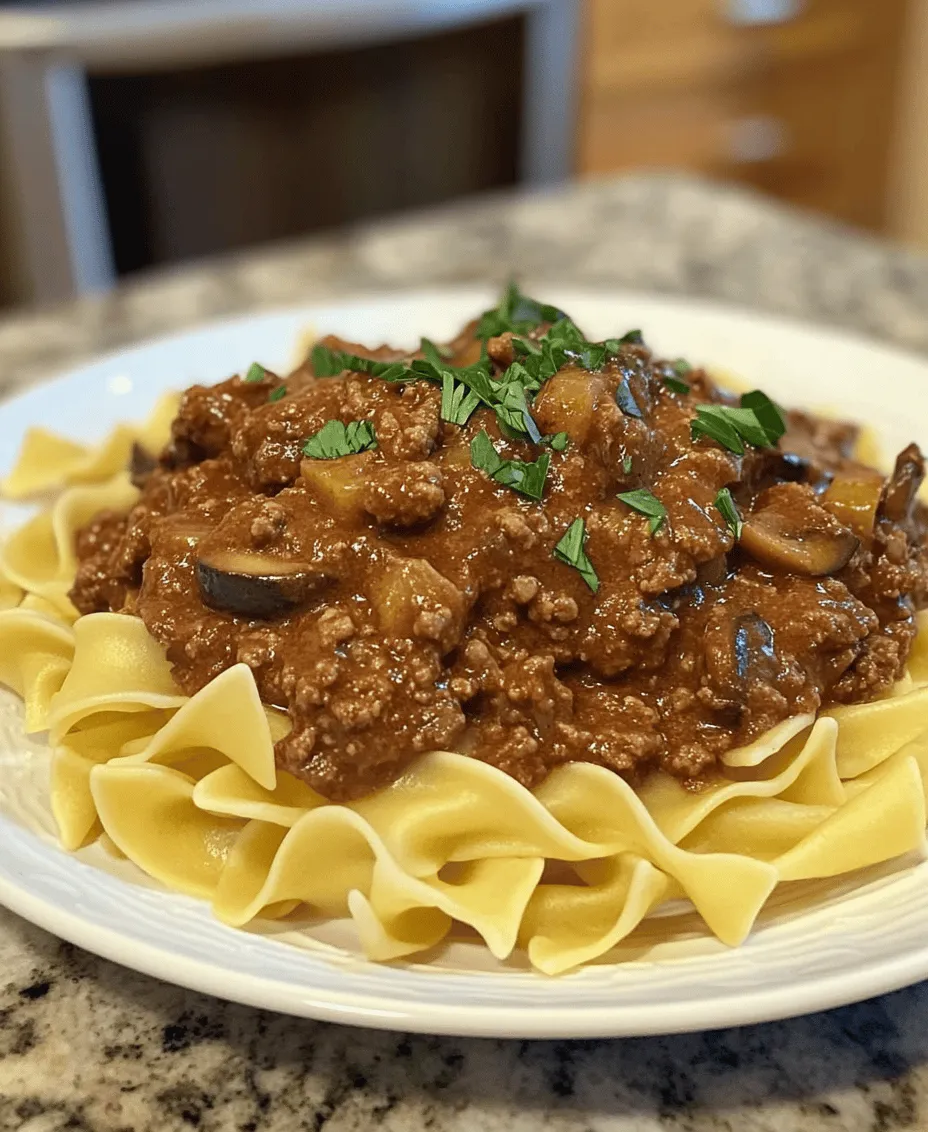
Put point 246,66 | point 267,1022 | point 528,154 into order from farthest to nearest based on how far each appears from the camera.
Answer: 1. point 528,154
2. point 246,66
3. point 267,1022

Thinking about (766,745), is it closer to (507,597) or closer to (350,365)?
(507,597)

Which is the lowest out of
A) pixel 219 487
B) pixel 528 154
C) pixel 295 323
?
pixel 528 154

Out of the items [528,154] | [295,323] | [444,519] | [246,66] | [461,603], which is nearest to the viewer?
[461,603]

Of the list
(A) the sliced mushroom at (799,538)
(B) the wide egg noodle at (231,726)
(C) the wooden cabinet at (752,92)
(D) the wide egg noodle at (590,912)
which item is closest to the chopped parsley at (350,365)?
(B) the wide egg noodle at (231,726)

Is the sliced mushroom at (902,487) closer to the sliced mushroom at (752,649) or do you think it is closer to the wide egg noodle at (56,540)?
the sliced mushroom at (752,649)

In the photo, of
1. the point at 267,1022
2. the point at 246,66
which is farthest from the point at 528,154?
the point at 267,1022

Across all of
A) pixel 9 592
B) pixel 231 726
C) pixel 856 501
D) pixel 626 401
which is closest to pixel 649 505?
pixel 626 401

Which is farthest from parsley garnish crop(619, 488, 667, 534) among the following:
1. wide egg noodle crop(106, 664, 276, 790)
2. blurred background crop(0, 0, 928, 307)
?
blurred background crop(0, 0, 928, 307)

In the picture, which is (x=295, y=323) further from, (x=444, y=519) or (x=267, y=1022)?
(x=267, y=1022)
